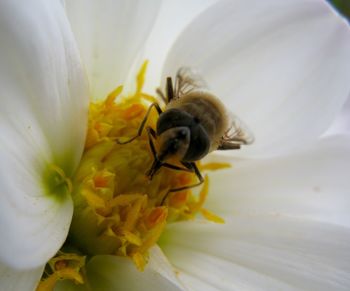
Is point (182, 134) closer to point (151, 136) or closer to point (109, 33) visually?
point (151, 136)

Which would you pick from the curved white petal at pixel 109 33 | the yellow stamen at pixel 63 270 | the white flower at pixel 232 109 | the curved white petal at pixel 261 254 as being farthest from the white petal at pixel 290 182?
the yellow stamen at pixel 63 270

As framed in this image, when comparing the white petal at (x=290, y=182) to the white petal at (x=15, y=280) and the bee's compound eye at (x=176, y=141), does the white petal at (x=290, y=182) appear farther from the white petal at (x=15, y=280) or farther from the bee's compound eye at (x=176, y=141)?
the white petal at (x=15, y=280)

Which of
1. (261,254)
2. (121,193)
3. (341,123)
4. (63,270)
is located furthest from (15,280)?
(341,123)

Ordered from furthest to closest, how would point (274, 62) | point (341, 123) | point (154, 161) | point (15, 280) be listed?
point (341, 123)
point (274, 62)
point (154, 161)
point (15, 280)

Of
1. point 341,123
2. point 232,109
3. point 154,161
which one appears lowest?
point 341,123

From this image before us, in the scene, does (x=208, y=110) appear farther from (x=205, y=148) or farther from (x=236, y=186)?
(x=236, y=186)

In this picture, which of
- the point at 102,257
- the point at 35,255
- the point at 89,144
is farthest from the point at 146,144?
the point at 35,255

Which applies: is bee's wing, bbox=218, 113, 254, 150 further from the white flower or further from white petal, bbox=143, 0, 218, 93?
white petal, bbox=143, 0, 218, 93
